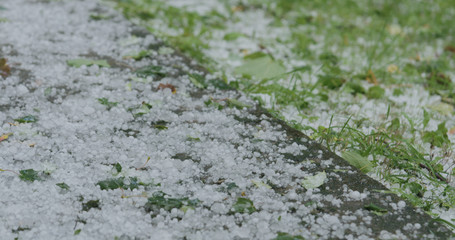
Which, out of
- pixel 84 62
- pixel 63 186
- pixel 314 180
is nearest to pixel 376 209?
pixel 314 180

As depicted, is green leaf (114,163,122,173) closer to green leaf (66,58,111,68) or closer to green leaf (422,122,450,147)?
green leaf (66,58,111,68)

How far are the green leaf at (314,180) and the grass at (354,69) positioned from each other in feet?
0.95

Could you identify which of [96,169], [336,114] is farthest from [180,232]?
[336,114]

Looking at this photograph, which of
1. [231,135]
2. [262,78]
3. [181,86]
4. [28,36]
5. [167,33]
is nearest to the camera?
[231,135]

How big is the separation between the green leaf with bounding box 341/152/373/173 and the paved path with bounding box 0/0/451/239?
0.09m

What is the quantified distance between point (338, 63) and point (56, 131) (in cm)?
202

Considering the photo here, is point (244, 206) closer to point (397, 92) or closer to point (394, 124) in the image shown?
point (394, 124)

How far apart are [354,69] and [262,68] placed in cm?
75

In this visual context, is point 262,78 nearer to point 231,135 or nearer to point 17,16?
point 231,135

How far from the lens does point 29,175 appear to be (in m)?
1.56

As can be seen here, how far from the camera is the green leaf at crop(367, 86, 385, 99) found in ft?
8.58

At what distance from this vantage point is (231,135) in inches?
74.8

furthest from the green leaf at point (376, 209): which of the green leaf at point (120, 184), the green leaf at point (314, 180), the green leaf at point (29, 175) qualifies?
the green leaf at point (29, 175)

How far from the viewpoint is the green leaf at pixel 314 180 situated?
5.25 feet
